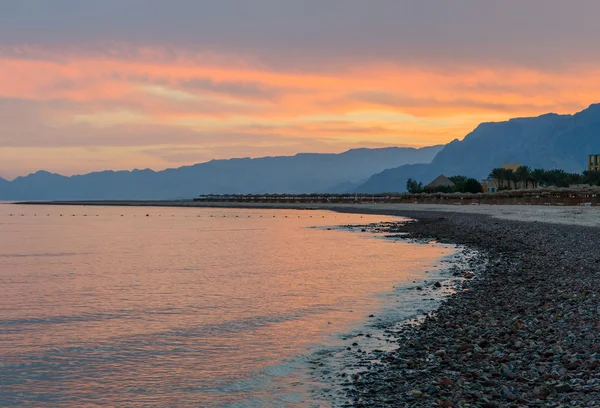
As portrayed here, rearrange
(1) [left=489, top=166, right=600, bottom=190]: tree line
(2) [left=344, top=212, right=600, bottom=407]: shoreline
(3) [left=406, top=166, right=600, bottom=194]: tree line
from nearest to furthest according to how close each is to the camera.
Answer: (2) [left=344, top=212, right=600, bottom=407]: shoreline → (1) [left=489, top=166, right=600, bottom=190]: tree line → (3) [left=406, top=166, right=600, bottom=194]: tree line

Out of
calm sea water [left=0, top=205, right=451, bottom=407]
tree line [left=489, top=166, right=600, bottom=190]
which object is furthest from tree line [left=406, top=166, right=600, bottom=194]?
calm sea water [left=0, top=205, right=451, bottom=407]

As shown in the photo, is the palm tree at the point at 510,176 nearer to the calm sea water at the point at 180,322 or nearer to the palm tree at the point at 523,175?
the palm tree at the point at 523,175

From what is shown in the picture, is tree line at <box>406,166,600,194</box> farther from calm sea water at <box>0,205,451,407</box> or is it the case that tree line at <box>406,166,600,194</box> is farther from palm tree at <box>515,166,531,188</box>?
calm sea water at <box>0,205,451,407</box>

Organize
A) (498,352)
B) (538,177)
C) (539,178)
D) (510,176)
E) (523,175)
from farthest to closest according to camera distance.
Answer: (510,176) → (523,175) → (538,177) → (539,178) → (498,352)

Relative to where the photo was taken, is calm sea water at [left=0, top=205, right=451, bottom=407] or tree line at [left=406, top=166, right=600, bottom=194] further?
tree line at [left=406, top=166, right=600, bottom=194]

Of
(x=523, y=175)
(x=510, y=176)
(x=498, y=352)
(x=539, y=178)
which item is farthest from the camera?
(x=510, y=176)

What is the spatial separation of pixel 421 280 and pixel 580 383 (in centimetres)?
1402

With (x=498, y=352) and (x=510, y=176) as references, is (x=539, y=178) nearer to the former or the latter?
(x=510, y=176)

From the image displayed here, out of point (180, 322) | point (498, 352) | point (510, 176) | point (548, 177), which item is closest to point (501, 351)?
point (498, 352)

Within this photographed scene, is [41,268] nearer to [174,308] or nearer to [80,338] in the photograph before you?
[174,308]

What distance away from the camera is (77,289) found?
21922 millimetres

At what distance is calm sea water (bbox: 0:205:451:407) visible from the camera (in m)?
10.3

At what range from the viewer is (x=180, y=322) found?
51.8 feet

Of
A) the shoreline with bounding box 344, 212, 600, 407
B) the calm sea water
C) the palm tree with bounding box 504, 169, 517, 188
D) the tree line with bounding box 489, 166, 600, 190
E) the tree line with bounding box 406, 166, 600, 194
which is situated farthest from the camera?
the palm tree with bounding box 504, 169, 517, 188
